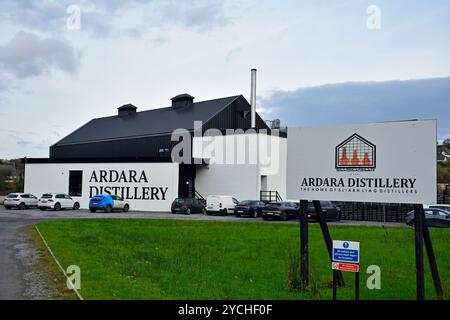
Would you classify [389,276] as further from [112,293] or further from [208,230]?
[208,230]

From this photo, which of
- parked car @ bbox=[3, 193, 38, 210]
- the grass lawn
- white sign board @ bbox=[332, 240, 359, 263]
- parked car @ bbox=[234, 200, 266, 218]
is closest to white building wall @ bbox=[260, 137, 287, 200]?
parked car @ bbox=[234, 200, 266, 218]

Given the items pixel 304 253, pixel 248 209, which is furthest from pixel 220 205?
pixel 304 253

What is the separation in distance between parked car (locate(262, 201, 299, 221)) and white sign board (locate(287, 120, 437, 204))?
2027 centimetres

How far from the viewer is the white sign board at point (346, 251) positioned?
768 cm

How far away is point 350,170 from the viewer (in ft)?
30.1

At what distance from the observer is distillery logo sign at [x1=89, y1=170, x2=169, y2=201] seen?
132 ft

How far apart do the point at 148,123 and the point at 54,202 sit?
52.1 feet

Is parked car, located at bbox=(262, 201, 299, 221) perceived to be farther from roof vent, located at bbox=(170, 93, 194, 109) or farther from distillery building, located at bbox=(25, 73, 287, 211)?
roof vent, located at bbox=(170, 93, 194, 109)

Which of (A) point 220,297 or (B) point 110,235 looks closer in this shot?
(A) point 220,297

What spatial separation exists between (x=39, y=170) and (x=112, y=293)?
4066 cm

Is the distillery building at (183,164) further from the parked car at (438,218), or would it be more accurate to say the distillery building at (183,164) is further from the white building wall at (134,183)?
the parked car at (438,218)
